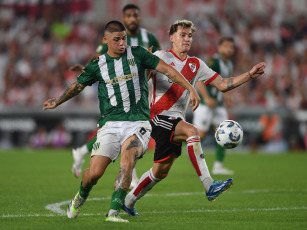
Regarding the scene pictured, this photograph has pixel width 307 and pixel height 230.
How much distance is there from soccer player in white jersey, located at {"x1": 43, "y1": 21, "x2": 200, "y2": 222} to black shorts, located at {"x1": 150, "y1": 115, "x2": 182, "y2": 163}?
2.09ft

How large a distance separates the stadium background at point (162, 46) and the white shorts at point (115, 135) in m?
13.7

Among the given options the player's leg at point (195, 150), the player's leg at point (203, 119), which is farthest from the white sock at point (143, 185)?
the player's leg at point (203, 119)

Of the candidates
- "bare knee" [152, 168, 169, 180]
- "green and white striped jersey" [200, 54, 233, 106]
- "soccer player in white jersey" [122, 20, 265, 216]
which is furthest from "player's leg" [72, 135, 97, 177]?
"bare knee" [152, 168, 169, 180]

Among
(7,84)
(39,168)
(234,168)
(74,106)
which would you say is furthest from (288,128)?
(7,84)

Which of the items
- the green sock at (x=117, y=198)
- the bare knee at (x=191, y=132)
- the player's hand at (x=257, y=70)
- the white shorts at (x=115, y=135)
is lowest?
the green sock at (x=117, y=198)

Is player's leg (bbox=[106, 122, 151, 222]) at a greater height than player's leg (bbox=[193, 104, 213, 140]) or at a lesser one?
greater

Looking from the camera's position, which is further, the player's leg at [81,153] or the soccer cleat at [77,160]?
the soccer cleat at [77,160]

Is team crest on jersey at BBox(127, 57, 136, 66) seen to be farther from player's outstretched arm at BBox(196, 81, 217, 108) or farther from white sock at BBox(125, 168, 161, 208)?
player's outstretched arm at BBox(196, 81, 217, 108)

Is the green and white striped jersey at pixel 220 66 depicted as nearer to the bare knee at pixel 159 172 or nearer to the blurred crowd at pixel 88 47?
the bare knee at pixel 159 172

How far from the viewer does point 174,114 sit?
25.1ft

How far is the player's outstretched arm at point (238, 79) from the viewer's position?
276 inches

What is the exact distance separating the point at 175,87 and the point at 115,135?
1.37 m

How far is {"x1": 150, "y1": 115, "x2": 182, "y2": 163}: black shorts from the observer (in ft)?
24.5

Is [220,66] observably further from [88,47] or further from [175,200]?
[88,47]
